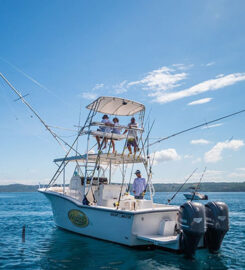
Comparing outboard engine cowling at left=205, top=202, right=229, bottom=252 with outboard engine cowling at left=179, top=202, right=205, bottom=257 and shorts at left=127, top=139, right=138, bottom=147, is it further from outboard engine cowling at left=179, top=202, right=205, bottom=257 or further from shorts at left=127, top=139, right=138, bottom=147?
shorts at left=127, top=139, right=138, bottom=147

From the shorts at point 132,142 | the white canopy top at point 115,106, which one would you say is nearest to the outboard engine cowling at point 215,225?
the shorts at point 132,142

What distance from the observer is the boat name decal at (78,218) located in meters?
9.84

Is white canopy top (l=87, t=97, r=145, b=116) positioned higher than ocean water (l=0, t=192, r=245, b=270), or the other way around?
white canopy top (l=87, t=97, r=145, b=116)

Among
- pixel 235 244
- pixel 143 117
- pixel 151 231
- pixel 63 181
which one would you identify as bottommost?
pixel 235 244

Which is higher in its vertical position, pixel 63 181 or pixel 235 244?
pixel 63 181

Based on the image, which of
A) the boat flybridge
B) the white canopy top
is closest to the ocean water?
the boat flybridge

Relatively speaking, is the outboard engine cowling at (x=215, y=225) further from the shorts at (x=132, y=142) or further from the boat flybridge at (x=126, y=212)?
the shorts at (x=132, y=142)

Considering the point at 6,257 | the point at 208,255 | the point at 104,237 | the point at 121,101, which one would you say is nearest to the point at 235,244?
the point at 208,255

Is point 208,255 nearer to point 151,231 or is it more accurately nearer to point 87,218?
point 151,231

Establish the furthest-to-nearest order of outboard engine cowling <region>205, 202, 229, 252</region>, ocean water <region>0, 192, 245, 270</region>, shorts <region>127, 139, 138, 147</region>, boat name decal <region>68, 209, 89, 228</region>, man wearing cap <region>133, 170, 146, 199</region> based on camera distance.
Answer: shorts <region>127, 139, 138, 147</region>, man wearing cap <region>133, 170, 146, 199</region>, boat name decal <region>68, 209, 89, 228</region>, outboard engine cowling <region>205, 202, 229, 252</region>, ocean water <region>0, 192, 245, 270</region>

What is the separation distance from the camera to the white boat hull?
8.16 meters

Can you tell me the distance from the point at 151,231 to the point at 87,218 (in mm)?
2491

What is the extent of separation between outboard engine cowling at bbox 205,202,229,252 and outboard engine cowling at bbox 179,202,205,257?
0.62m

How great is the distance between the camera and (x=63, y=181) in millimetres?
11445
